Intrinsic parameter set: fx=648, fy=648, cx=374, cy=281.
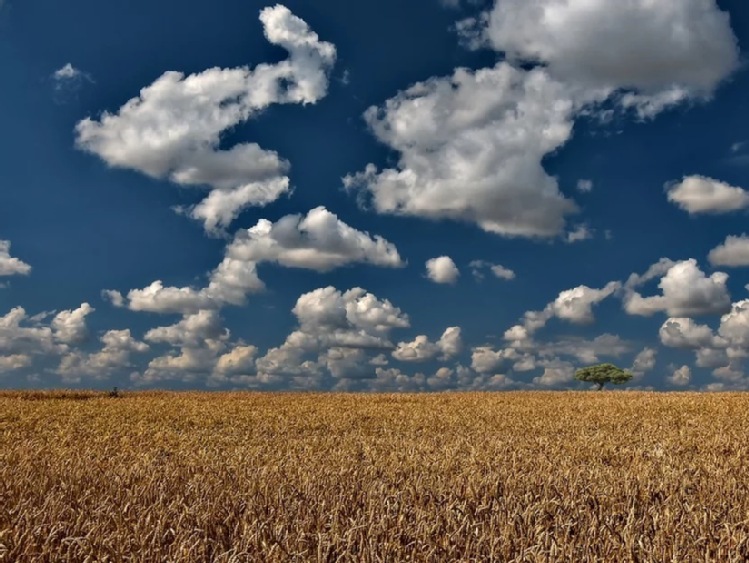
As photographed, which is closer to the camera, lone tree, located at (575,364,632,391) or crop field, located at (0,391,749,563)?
crop field, located at (0,391,749,563)

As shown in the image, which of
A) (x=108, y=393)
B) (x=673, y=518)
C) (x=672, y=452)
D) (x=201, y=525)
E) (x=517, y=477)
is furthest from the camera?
(x=108, y=393)

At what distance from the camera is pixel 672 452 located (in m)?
12.7

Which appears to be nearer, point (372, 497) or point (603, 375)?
point (372, 497)

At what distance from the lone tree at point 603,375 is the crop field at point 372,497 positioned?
258 feet

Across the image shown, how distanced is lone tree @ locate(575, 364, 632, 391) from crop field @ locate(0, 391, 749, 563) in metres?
78.6

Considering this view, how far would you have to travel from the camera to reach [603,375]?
91125mm

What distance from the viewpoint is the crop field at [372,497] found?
4.98 m

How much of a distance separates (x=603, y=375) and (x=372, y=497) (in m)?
90.8

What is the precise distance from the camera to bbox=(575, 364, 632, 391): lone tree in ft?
294

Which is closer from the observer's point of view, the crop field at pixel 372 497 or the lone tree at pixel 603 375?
the crop field at pixel 372 497

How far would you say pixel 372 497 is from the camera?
695 centimetres

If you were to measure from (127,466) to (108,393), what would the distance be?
3568 centimetres

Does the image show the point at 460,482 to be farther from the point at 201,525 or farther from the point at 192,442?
the point at 192,442

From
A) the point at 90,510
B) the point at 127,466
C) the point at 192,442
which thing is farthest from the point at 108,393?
the point at 90,510
